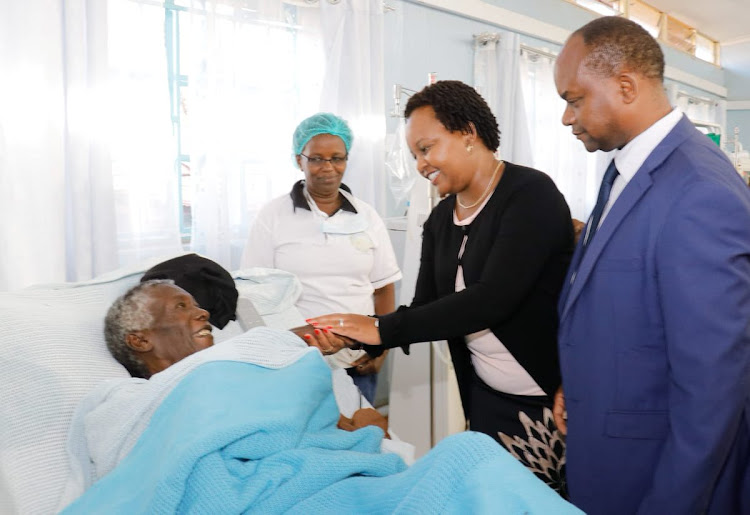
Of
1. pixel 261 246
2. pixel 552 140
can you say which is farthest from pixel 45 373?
pixel 552 140

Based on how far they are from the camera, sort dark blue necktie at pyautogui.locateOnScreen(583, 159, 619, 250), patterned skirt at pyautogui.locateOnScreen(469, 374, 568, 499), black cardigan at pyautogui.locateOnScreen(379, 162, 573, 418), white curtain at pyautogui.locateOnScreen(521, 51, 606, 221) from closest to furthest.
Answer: dark blue necktie at pyautogui.locateOnScreen(583, 159, 619, 250), black cardigan at pyautogui.locateOnScreen(379, 162, 573, 418), patterned skirt at pyautogui.locateOnScreen(469, 374, 568, 499), white curtain at pyautogui.locateOnScreen(521, 51, 606, 221)

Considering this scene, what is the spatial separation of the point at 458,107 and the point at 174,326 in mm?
907

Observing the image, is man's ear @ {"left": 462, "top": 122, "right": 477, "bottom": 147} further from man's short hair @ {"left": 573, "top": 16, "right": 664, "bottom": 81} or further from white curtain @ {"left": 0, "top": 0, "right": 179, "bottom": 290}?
white curtain @ {"left": 0, "top": 0, "right": 179, "bottom": 290}

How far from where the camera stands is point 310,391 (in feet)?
3.59

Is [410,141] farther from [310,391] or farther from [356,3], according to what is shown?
[356,3]

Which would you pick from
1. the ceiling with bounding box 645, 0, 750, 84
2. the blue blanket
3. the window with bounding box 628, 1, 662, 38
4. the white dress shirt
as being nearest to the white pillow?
the blue blanket

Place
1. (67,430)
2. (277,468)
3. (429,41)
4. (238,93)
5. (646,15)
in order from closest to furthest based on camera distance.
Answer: (277,468) < (67,430) < (238,93) < (429,41) < (646,15)

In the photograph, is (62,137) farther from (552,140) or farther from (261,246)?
(552,140)

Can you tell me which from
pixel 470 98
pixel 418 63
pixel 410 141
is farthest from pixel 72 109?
pixel 418 63

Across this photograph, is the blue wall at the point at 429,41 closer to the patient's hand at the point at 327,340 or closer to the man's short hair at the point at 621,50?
the patient's hand at the point at 327,340

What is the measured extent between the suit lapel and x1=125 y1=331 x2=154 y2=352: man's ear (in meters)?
1.01

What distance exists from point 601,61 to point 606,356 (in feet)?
1.87

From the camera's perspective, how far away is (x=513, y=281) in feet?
4.41

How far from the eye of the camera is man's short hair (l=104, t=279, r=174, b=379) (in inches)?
54.7
